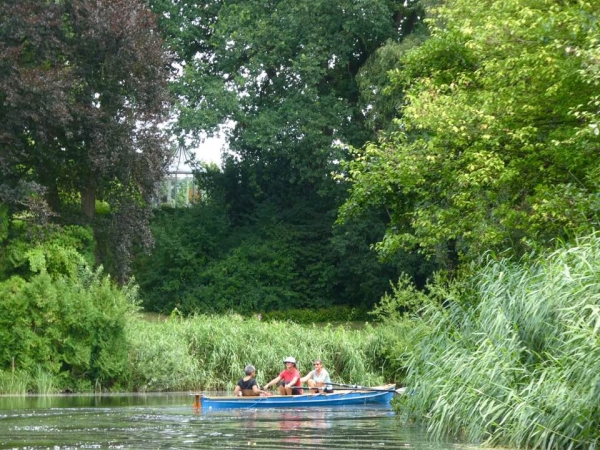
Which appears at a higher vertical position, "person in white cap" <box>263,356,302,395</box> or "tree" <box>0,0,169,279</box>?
"tree" <box>0,0,169,279</box>

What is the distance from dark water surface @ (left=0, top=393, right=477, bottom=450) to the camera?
15320 millimetres

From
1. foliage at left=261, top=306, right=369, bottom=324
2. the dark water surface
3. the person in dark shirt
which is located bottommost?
the dark water surface

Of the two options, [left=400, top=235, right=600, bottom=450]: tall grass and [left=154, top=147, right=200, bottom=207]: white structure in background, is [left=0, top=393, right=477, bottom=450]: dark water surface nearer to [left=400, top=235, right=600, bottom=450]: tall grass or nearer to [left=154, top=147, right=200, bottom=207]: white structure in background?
[left=400, top=235, right=600, bottom=450]: tall grass

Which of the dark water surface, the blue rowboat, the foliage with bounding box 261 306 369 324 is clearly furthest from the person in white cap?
the foliage with bounding box 261 306 369 324

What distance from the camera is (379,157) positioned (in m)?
21.0

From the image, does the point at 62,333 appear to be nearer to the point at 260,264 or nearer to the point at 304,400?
the point at 304,400

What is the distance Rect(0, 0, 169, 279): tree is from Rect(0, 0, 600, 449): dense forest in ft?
0.22

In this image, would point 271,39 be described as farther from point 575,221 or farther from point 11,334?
point 575,221

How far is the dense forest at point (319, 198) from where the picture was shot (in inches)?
611

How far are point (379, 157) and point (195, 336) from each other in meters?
9.33

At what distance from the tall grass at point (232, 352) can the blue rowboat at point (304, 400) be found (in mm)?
3881

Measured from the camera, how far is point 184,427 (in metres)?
18.1

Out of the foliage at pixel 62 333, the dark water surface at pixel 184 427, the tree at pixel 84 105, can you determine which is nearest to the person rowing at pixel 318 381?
the dark water surface at pixel 184 427

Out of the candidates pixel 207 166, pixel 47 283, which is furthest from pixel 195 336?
pixel 207 166
